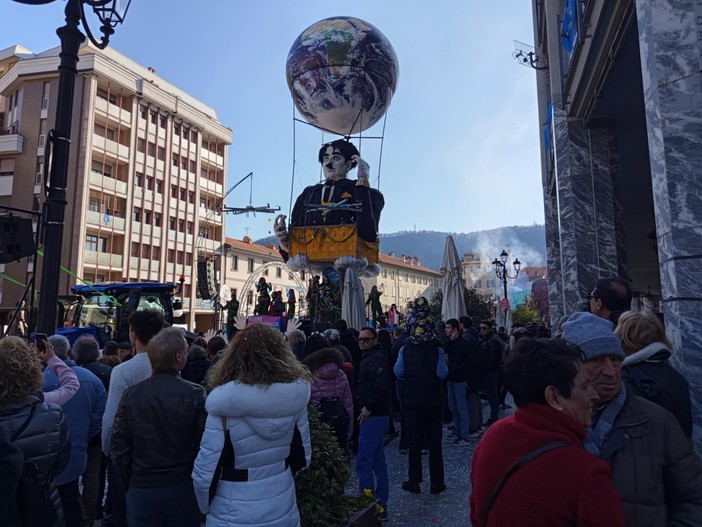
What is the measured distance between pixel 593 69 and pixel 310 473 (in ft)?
21.9

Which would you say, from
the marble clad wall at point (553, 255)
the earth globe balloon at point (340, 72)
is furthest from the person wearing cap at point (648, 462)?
the earth globe balloon at point (340, 72)

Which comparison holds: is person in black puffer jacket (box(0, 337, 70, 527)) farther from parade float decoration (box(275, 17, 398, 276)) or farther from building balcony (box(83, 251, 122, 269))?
building balcony (box(83, 251, 122, 269))

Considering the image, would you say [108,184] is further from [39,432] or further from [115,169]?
[39,432]

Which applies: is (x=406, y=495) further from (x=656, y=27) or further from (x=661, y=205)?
(x=656, y=27)

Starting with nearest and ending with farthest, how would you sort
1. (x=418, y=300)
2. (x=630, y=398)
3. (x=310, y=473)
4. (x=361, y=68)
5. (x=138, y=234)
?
(x=630, y=398) < (x=310, y=473) < (x=418, y=300) < (x=361, y=68) < (x=138, y=234)

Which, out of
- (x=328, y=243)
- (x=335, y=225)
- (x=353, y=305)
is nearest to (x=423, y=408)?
(x=353, y=305)

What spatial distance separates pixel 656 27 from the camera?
3838mm

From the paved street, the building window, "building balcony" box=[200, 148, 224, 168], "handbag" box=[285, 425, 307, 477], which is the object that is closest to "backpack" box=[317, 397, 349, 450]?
the paved street

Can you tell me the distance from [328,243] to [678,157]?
44.0 feet

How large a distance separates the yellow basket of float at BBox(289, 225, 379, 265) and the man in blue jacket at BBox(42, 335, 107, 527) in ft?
39.7

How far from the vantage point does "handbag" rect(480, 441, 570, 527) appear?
1603mm

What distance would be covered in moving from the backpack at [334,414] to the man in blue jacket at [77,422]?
6.51ft

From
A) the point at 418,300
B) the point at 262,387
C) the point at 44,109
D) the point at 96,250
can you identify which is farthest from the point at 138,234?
the point at 262,387

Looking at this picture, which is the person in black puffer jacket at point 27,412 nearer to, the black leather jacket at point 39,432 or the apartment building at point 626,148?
the black leather jacket at point 39,432
